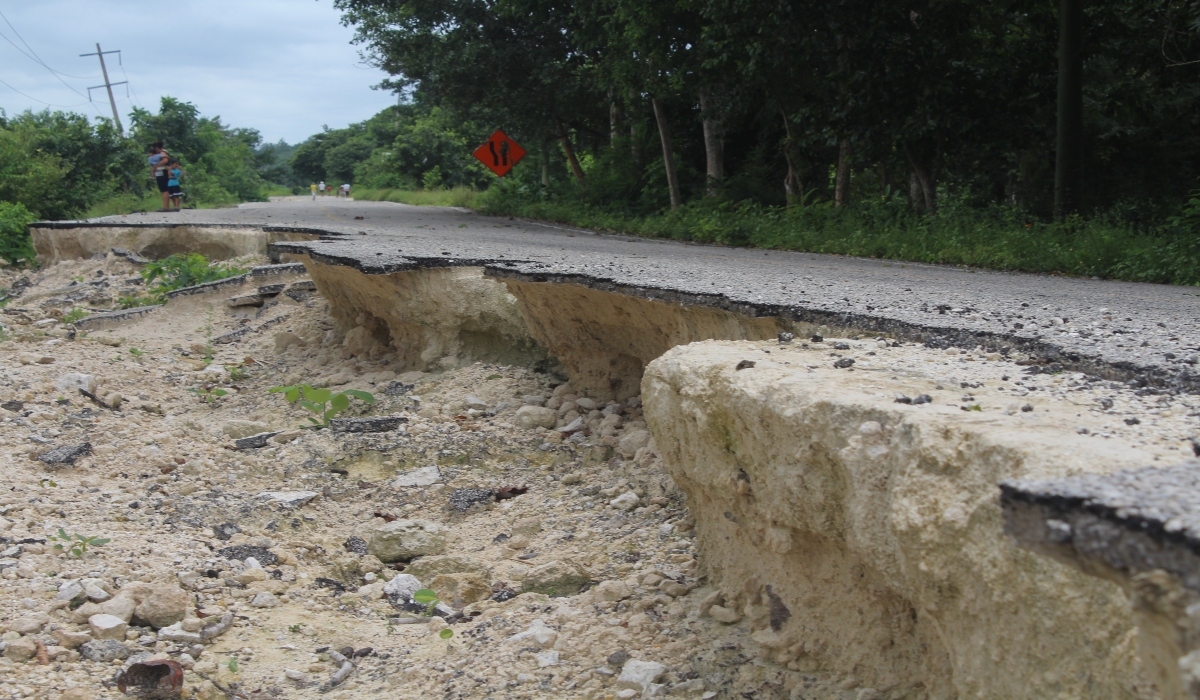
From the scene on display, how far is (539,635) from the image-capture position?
2969mm

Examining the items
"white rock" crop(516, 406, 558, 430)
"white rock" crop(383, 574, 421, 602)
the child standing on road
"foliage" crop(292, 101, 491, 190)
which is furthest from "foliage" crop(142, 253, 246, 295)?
"foliage" crop(292, 101, 491, 190)

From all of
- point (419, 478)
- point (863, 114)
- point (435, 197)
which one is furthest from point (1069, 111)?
point (435, 197)

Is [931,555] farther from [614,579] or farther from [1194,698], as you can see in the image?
[614,579]

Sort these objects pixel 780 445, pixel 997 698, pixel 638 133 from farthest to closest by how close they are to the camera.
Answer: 1. pixel 638 133
2. pixel 780 445
3. pixel 997 698

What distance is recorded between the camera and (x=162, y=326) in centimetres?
793

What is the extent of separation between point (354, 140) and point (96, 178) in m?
41.5

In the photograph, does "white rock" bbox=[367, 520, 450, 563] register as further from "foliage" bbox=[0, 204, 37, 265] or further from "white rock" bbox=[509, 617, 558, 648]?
"foliage" bbox=[0, 204, 37, 265]

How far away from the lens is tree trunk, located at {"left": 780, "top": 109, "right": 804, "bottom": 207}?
14.0 m

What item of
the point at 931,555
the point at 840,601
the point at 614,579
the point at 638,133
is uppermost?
the point at 638,133

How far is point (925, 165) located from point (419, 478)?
944cm

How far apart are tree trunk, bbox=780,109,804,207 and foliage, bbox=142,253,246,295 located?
8143 mm

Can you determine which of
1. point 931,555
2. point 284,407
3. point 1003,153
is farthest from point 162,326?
point 1003,153

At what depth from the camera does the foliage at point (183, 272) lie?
889 cm

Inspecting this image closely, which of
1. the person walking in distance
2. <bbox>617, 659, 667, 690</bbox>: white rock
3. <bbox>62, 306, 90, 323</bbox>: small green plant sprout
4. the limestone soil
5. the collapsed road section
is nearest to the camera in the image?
the collapsed road section
